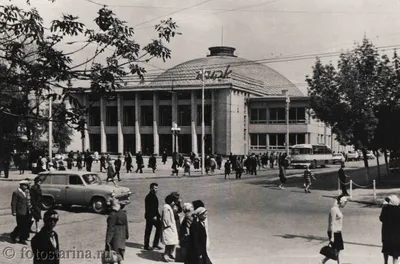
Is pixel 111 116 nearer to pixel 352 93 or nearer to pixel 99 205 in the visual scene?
pixel 352 93

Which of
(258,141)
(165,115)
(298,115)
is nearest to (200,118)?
(165,115)

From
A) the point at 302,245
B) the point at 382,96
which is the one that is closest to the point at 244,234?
the point at 302,245

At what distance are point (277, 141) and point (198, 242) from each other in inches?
2448

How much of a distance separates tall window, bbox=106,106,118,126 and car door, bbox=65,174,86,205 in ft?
190

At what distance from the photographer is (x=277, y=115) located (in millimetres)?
70188

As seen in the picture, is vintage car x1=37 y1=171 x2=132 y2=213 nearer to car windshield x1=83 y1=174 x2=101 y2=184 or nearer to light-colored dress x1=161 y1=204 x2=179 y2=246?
car windshield x1=83 y1=174 x2=101 y2=184

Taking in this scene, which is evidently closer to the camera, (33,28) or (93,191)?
(33,28)

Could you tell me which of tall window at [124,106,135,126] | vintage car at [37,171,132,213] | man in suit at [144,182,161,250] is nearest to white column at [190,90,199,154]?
tall window at [124,106,135,126]

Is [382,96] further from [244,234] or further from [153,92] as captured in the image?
[153,92]

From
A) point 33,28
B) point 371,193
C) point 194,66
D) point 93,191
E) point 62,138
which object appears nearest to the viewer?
point 33,28

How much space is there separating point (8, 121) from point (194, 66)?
7676 cm

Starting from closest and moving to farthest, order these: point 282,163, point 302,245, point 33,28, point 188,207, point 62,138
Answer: point 33,28 < point 188,207 < point 302,245 < point 282,163 < point 62,138

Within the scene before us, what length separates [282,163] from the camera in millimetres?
26281

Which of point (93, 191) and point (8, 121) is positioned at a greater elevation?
point (8, 121)
